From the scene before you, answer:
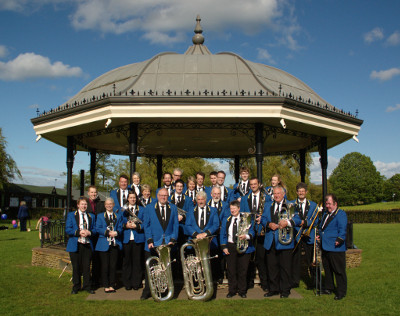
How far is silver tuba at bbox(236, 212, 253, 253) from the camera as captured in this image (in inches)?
292

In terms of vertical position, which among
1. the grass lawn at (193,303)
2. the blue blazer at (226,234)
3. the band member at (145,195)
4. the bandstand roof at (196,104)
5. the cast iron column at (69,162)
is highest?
the bandstand roof at (196,104)

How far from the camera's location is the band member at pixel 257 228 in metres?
8.04

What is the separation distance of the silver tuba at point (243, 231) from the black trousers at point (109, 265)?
248cm

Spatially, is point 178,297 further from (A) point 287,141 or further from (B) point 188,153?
(B) point 188,153

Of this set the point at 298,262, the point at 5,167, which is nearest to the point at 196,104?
the point at 298,262

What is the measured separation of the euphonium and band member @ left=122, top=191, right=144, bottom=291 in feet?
3.00

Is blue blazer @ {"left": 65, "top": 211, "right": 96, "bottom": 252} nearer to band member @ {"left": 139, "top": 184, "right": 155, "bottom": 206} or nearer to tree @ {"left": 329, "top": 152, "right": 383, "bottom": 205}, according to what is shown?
band member @ {"left": 139, "top": 184, "right": 155, "bottom": 206}

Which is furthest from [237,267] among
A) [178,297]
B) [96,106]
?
[96,106]

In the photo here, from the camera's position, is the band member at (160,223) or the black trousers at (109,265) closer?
the band member at (160,223)

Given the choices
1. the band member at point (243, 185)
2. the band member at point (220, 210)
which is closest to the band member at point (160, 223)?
the band member at point (220, 210)

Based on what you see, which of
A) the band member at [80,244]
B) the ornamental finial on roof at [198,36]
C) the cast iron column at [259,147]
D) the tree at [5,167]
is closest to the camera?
the band member at [80,244]

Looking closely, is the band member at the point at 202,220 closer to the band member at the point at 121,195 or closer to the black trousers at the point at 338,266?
the band member at the point at 121,195

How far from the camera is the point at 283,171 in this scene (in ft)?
102

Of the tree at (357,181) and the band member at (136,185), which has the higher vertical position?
the tree at (357,181)
